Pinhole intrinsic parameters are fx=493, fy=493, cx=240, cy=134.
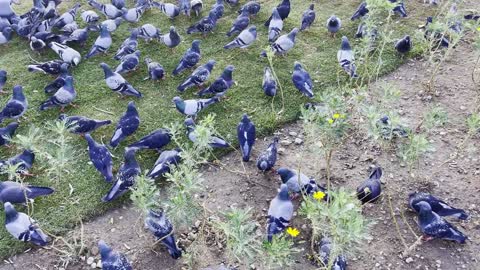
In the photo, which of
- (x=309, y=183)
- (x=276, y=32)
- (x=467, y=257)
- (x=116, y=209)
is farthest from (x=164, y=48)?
(x=467, y=257)

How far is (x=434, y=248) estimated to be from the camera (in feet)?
13.8

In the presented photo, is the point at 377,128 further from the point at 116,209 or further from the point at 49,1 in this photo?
the point at 49,1

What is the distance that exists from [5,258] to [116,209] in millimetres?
1045

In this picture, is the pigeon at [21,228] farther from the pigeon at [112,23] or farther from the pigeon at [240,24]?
the pigeon at [240,24]

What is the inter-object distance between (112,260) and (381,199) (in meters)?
2.51

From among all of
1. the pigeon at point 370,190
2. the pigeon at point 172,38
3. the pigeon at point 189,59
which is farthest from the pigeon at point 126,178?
the pigeon at point 172,38

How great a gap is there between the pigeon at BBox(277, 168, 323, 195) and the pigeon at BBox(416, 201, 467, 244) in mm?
916

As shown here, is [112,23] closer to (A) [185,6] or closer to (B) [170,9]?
(B) [170,9]

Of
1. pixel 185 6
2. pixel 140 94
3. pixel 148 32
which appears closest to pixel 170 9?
pixel 185 6

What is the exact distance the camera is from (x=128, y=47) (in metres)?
6.66

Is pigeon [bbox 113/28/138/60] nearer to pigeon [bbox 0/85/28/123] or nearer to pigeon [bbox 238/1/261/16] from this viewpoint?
pigeon [bbox 0/85/28/123]

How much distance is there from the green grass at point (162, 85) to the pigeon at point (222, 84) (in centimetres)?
20

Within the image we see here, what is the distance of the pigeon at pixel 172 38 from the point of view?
267 inches

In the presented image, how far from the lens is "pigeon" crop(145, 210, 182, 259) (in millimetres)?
4113
